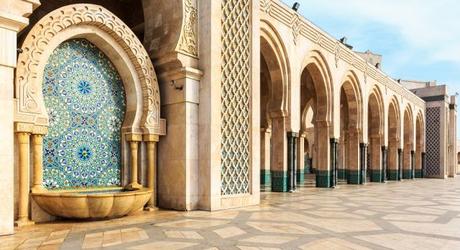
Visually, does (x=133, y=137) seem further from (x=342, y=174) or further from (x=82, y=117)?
(x=342, y=174)

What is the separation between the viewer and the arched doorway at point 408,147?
1934 centimetres

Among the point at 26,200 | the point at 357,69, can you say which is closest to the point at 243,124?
the point at 26,200

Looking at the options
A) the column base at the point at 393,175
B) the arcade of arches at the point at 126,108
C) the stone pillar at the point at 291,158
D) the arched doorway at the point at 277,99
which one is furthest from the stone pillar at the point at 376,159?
the arcade of arches at the point at 126,108

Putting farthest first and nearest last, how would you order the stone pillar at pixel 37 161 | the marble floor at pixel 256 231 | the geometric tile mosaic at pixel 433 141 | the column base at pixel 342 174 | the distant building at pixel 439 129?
the geometric tile mosaic at pixel 433 141 < the distant building at pixel 439 129 < the column base at pixel 342 174 < the stone pillar at pixel 37 161 < the marble floor at pixel 256 231

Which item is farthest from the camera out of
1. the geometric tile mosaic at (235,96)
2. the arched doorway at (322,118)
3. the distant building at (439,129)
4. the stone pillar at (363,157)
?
the distant building at (439,129)

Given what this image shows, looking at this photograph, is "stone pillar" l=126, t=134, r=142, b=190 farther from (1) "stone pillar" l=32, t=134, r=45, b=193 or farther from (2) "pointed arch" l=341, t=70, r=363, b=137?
(2) "pointed arch" l=341, t=70, r=363, b=137

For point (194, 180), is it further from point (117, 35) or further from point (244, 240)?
point (117, 35)

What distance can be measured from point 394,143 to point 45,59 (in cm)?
1642

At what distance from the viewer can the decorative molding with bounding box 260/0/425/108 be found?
30.2 feet

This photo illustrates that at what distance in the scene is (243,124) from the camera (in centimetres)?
688

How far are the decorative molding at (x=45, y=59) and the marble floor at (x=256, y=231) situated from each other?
1502mm

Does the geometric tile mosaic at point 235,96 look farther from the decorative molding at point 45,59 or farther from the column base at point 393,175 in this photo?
the column base at point 393,175

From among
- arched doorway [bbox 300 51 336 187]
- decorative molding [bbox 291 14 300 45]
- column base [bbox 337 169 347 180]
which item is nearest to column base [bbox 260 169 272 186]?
arched doorway [bbox 300 51 336 187]

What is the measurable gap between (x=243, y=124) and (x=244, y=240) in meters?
3.17
